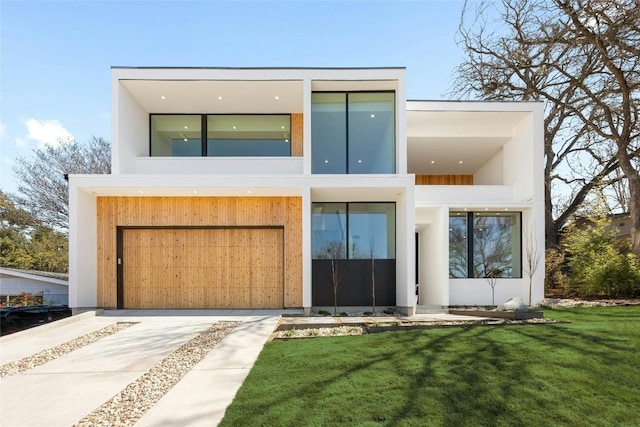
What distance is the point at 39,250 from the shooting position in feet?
55.9

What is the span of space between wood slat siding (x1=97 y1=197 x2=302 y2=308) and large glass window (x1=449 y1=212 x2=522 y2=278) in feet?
16.8

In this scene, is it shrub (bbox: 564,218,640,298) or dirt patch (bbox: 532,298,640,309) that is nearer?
dirt patch (bbox: 532,298,640,309)

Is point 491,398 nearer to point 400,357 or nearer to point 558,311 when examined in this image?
point 400,357

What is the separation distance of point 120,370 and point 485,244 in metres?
10.4

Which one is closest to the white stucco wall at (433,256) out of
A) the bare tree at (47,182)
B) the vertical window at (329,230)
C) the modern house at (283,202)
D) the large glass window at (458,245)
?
Result: the modern house at (283,202)

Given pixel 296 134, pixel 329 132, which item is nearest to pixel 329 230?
pixel 329 132

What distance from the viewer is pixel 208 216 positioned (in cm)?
959

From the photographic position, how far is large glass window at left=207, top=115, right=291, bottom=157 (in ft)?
34.0

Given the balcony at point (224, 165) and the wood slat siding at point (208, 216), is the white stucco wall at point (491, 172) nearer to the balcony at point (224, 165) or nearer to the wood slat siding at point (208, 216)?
the balcony at point (224, 165)

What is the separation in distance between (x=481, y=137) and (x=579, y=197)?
342 inches

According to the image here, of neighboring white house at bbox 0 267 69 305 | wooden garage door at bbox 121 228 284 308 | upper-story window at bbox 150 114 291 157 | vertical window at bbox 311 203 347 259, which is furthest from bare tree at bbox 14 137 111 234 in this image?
vertical window at bbox 311 203 347 259

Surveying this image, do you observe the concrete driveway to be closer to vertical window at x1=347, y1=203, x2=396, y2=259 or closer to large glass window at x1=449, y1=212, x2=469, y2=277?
vertical window at x1=347, y1=203, x2=396, y2=259

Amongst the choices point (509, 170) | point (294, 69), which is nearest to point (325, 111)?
point (294, 69)

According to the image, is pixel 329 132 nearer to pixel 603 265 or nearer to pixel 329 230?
pixel 329 230
